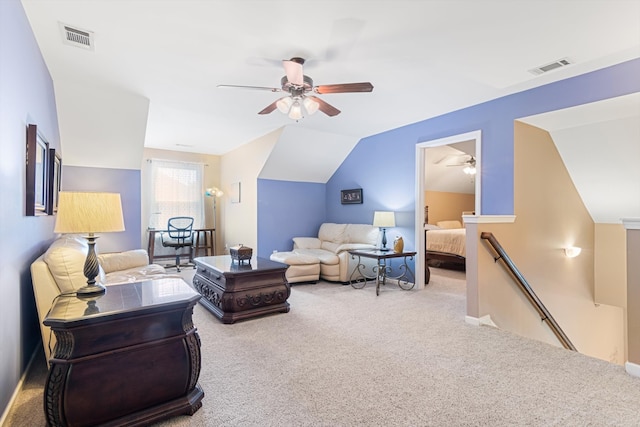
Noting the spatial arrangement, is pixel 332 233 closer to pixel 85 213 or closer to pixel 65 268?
pixel 65 268

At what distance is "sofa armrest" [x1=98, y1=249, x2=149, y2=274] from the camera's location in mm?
3809

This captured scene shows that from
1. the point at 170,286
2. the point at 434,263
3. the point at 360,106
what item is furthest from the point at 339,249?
the point at 170,286

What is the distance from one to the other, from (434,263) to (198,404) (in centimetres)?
599

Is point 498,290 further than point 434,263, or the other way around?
point 434,263

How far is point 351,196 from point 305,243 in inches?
49.4

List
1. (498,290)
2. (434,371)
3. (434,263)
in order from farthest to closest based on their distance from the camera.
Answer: (434,263) < (498,290) < (434,371)

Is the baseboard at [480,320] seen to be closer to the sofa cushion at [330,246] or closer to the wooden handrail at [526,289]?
the wooden handrail at [526,289]

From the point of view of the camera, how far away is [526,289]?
3.70m

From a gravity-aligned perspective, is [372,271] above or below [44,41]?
below

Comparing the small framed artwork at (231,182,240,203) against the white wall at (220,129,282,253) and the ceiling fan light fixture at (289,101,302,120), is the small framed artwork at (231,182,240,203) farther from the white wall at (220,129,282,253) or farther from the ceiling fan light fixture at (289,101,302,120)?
the ceiling fan light fixture at (289,101,302,120)

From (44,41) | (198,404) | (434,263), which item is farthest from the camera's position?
(434,263)

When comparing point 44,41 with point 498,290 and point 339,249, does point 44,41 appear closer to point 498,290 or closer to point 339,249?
point 339,249

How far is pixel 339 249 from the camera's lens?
518cm

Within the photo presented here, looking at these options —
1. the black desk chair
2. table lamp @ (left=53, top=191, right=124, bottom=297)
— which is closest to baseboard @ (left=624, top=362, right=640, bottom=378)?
table lamp @ (left=53, top=191, right=124, bottom=297)
